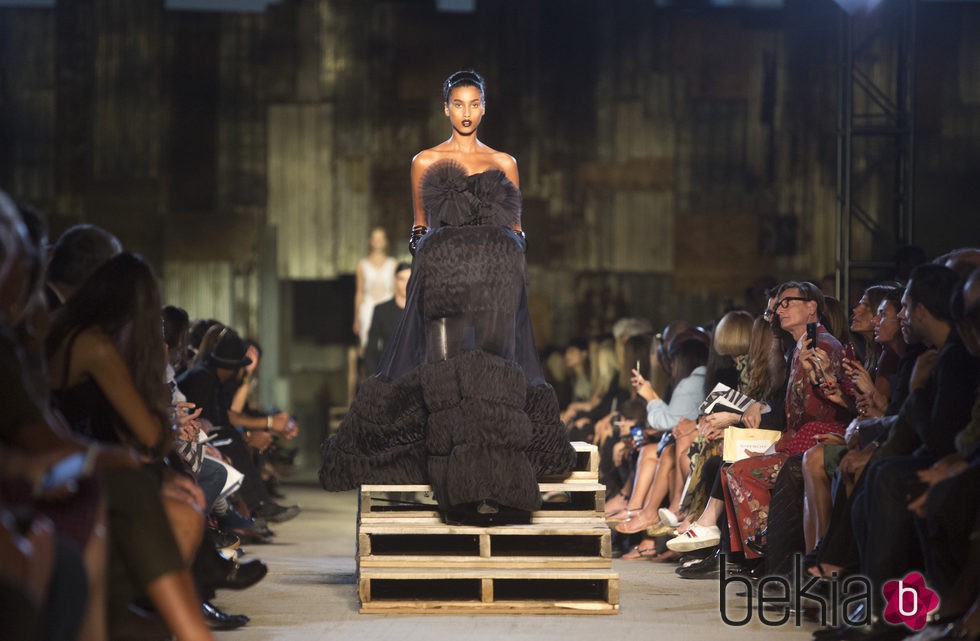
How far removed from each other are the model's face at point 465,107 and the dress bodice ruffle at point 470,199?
1.27ft

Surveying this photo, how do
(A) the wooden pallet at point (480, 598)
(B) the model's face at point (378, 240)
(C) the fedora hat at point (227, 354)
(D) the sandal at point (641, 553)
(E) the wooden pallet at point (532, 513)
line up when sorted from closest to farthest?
(A) the wooden pallet at point (480, 598), (E) the wooden pallet at point (532, 513), (D) the sandal at point (641, 553), (C) the fedora hat at point (227, 354), (B) the model's face at point (378, 240)

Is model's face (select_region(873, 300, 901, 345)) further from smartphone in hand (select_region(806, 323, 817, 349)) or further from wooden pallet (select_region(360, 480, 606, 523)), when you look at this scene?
wooden pallet (select_region(360, 480, 606, 523))

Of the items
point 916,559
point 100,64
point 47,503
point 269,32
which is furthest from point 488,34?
point 47,503

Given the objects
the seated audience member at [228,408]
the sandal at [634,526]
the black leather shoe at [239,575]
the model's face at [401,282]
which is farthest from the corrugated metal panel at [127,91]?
the black leather shoe at [239,575]

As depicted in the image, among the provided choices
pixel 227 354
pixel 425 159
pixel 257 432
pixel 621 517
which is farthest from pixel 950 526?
pixel 257 432

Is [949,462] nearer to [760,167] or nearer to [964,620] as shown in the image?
[964,620]

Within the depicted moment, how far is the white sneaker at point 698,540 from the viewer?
215 inches

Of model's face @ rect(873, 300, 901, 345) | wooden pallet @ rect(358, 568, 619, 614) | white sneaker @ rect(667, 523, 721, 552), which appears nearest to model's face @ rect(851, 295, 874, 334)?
model's face @ rect(873, 300, 901, 345)

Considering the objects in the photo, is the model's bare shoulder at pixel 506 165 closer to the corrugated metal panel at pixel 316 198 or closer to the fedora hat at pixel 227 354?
the fedora hat at pixel 227 354

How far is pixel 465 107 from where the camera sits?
17.2ft

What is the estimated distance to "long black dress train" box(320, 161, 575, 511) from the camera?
448 centimetres

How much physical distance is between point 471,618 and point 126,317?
5.16ft

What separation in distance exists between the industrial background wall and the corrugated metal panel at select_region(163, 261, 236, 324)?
0.02 meters

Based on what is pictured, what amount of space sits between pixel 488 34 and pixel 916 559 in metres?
7.34
